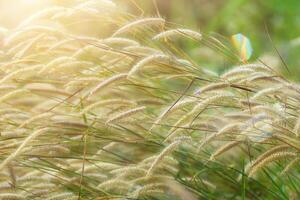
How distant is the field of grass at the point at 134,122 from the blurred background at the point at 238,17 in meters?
1.76

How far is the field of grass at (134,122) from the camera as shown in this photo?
2.57m

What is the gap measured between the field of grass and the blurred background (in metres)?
1.76

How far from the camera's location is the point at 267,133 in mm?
2527

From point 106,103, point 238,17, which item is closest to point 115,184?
point 106,103

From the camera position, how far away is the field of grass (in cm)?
257

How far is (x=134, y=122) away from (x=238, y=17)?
3.26 m

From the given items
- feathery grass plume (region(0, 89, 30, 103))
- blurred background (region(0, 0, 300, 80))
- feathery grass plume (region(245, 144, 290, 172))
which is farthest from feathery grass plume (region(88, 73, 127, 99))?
blurred background (region(0, 0, 300, 80))

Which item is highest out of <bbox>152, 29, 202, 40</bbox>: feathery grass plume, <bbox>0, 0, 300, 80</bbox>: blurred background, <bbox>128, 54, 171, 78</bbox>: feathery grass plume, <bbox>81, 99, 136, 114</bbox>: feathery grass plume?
<bbox>152, 29, 202, 40</bbox>: feathery grass plume

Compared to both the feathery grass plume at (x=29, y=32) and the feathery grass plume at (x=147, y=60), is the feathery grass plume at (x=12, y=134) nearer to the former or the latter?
the feathery grass plume at (x=29, y=32)

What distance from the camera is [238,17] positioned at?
5.95m

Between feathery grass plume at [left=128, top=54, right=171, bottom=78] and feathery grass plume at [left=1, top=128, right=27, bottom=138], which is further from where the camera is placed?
feathery grass plume at [left=1, top=128, right=27, bottom=138]

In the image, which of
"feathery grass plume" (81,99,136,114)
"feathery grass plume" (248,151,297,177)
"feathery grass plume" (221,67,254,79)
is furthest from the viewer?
"feathery grass plume" (81,99,136,114)

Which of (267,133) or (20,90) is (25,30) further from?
(267,133)

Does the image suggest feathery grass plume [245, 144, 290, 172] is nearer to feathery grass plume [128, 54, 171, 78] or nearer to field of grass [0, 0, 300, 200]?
field of grass [0, 0, 300, 200]
